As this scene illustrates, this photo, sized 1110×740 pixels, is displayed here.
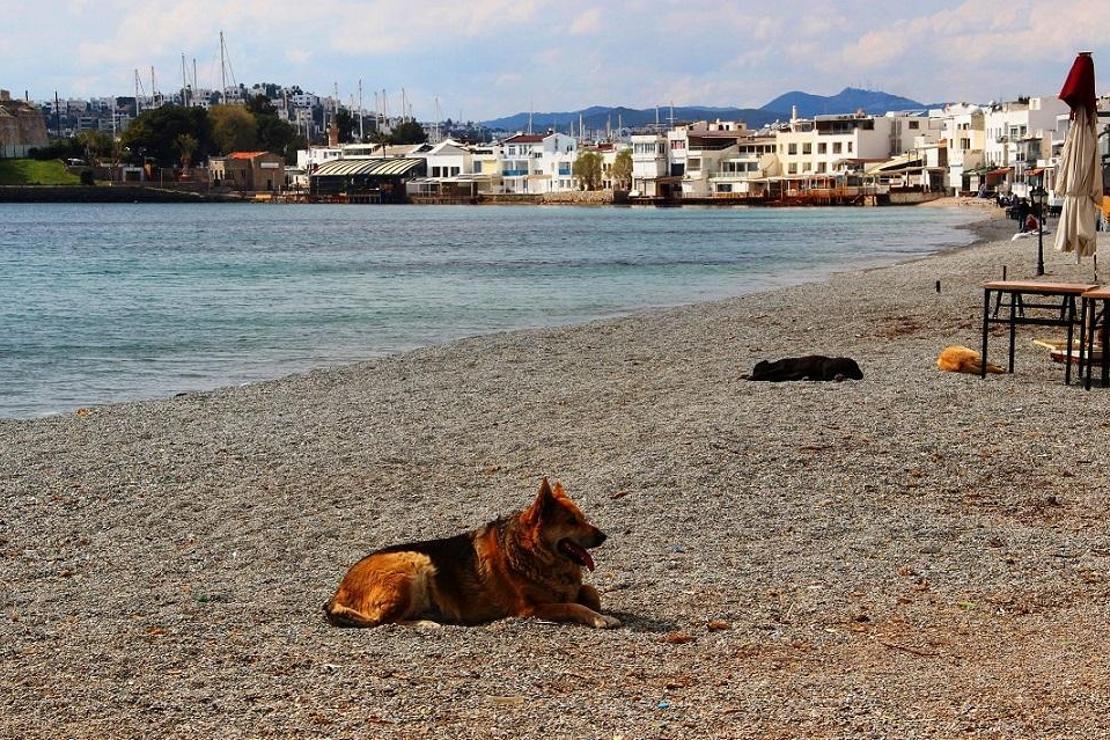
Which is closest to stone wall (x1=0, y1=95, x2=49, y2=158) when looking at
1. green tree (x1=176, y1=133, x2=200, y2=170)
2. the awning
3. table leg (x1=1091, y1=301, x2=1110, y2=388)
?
green tree (x1=176, y1=133, x2=200, y2=170)

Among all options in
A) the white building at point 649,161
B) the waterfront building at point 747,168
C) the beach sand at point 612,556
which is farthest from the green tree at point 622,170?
the beach sand at point 612,556

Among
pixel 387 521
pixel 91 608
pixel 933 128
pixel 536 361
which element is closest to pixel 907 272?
pixel 536 361

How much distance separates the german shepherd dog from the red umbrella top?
416 inches

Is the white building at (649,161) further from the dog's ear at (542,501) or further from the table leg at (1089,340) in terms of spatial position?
the dog's ear at (542,501)

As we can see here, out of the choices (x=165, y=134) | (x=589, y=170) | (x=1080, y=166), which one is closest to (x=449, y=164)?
(x=589, y=170)

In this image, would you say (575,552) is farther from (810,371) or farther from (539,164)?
(539,164)

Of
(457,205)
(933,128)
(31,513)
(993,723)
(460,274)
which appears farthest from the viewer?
(457,205)

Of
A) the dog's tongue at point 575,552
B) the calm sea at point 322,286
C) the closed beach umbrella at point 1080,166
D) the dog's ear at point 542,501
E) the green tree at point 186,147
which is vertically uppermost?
the green tree at point 186,147

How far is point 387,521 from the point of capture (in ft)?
31.8

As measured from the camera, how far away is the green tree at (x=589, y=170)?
6619 inches

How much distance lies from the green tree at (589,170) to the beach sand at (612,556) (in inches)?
6037

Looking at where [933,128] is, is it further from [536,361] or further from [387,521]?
[387,521]

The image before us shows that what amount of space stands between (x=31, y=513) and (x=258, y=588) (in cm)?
324

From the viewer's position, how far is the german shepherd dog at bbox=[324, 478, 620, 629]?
6.81m
